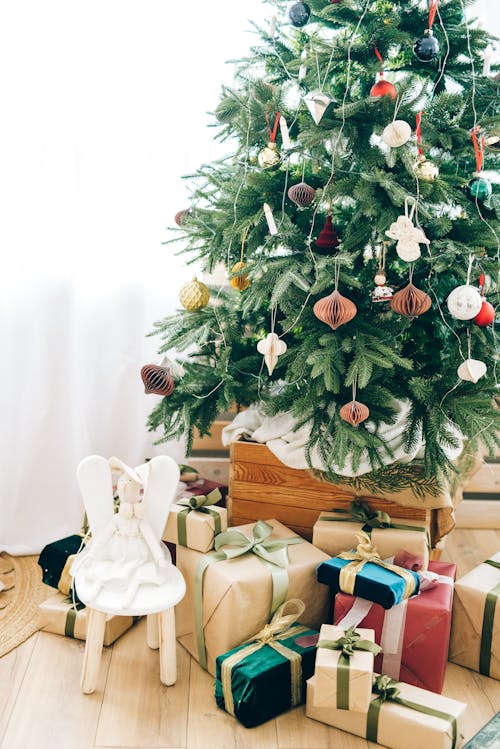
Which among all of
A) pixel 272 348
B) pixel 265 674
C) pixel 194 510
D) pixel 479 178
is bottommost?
pixel 265 674

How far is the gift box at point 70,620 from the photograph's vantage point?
1.86 meters

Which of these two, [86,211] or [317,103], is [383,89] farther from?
[86,211]

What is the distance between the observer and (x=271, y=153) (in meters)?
1.75

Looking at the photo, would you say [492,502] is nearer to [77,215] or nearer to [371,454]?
[371,454]

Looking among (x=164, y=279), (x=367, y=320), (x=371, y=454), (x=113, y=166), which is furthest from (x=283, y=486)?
(x=113, y=166)

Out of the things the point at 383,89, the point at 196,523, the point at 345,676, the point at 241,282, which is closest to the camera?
the point at 345,676

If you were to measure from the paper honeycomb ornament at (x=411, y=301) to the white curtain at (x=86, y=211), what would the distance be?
0.89 metres

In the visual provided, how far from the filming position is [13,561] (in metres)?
2.26

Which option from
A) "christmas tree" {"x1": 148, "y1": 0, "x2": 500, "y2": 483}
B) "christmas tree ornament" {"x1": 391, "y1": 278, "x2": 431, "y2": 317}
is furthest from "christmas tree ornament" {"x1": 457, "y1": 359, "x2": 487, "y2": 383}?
"christmas tree ornament" {"x1": 391, "y1": 278, "x2": 431, "y2": 317}

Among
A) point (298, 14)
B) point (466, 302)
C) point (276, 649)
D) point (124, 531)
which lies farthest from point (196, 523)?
point (298, 14)

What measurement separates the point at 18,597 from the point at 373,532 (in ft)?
3.19

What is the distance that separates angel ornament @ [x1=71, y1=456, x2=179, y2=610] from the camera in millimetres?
1680

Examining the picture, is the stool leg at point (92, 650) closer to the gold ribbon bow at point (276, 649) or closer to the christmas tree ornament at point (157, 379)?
the gold ribbon bow at point (276, 649)

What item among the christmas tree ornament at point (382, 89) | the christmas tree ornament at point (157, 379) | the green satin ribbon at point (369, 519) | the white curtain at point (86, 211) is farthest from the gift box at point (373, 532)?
the christmas tree ornament at point (382, 89)
